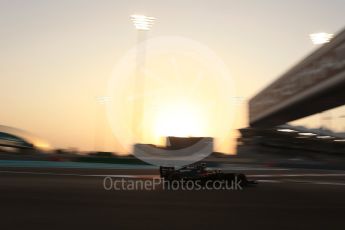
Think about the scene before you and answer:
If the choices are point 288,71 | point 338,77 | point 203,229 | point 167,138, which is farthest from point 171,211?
point 167,138

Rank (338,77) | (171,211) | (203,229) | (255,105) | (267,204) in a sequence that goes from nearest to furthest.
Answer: (203,229)
(171,211)
(267,204)
(338,77)
(255,105)

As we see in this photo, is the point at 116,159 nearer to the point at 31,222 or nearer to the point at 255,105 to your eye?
the point at 31,222

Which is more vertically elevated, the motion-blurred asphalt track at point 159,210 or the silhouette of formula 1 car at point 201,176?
the silhouette of formula 1 car at point 201,176

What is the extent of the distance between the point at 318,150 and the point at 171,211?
88803 mm

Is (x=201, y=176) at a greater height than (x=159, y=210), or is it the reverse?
(x=201, y=176)

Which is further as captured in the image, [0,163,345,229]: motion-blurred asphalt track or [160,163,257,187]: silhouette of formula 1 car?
[160,163,257,187]: silhouette of formula 1 car

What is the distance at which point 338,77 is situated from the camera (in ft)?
89.1

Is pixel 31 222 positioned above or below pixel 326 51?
below

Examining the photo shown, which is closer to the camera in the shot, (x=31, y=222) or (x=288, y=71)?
(x=31, y=222)

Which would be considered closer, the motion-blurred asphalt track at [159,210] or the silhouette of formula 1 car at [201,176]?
the motion-blurred asphalt track at [159,210]

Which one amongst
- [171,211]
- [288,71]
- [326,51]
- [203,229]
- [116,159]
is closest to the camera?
[203,229]

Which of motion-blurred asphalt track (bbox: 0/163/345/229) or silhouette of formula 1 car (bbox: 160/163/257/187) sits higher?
silhouette of formula 1 car (bbox: 160/163/257/187)

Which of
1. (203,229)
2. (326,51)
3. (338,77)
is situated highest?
(326,51)

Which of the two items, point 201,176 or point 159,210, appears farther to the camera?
point 201,176
